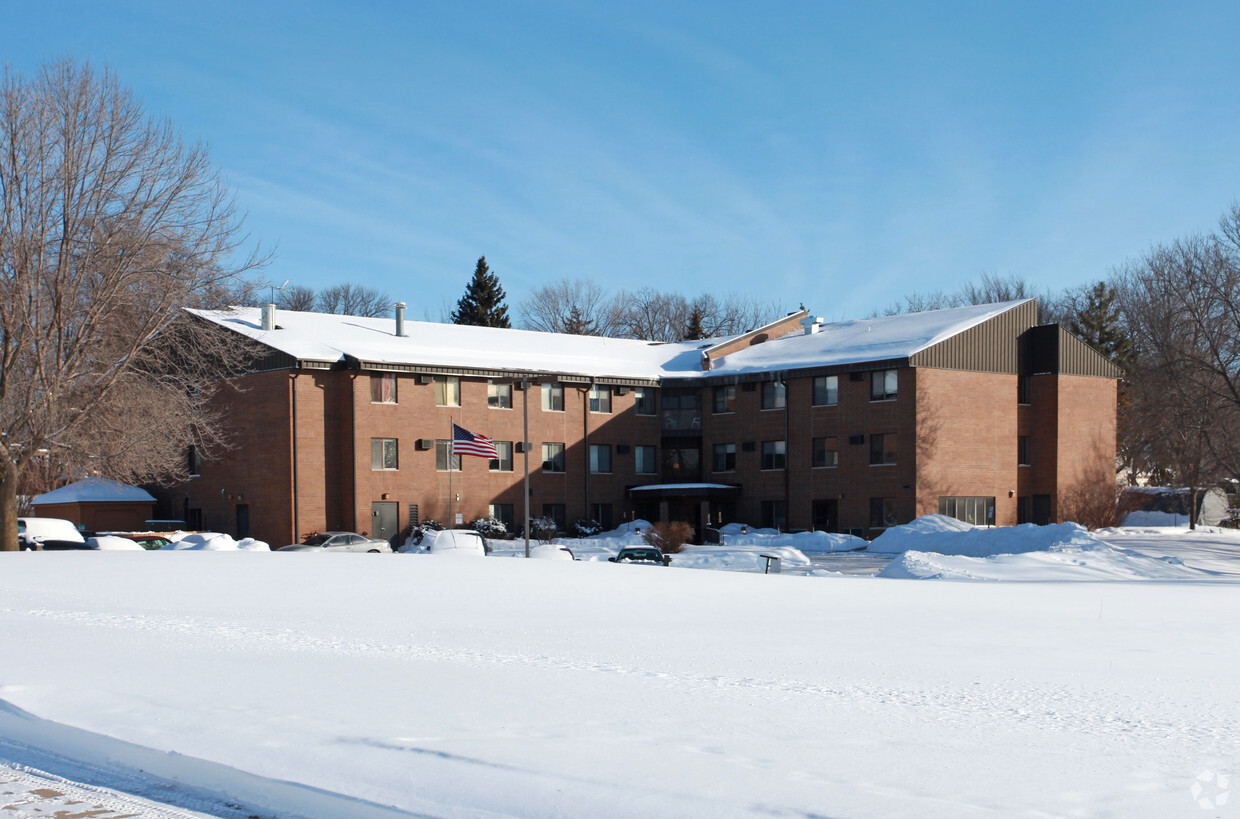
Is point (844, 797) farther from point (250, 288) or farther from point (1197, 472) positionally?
point (1197, 472)

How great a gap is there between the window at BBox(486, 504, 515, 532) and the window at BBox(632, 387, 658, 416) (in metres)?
8.39

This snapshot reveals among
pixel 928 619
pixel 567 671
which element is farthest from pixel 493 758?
pixel 928 619

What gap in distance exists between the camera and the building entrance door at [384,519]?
154 feet

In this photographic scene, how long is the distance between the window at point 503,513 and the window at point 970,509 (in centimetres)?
1860

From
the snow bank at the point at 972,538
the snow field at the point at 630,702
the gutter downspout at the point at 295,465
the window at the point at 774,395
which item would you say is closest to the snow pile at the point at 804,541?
the snow bank at the point at 972,538

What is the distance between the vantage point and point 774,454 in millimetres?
53406

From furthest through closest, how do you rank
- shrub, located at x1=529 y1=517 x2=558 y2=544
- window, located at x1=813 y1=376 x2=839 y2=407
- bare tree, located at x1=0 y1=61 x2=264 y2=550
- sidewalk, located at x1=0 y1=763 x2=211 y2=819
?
window, located at x1=813 y1=376 x2=839 y2=407, shrub, located at x1=529 y1=517 x2=558 y2=544, bare tree, located at x1=0 y1=61 x2=264 y2=550, sidewalk, located at x1=0 y1=763 x2=211 y2=819

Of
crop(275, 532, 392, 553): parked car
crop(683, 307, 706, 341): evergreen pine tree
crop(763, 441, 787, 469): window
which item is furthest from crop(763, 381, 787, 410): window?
crop(683, 307, 706, 341): evergreen pine tree

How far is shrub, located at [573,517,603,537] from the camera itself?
51219 mm

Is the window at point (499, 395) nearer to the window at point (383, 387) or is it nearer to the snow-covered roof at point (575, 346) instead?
the snow-covered roof at point (575, 346)

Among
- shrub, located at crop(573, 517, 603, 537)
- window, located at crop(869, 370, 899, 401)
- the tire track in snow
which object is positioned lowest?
shrub, located at crop(573, 517, 603, 537)

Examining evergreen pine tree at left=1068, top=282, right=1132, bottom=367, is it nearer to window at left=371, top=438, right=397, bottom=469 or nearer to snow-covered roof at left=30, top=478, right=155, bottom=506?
window at left=371, top=438, right=397, bottom=469

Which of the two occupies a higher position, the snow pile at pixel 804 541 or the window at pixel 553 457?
the window at pixel 553 457

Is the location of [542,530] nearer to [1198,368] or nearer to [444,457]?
[444,457]
